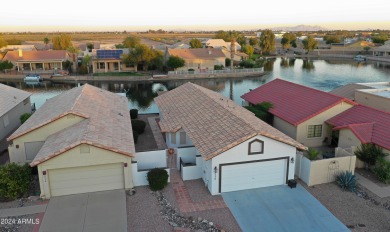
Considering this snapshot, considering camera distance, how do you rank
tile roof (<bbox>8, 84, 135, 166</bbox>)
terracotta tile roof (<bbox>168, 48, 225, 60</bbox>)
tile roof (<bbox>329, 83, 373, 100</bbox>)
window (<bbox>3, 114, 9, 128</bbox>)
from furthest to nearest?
terracotta tile roof (<bbox>168, 48, 225, 60</bbox>)
tile roof (<bbox>329, 83, 373, 100</bbox>)
window (<bbox>3, 114, 9, 128</bbox>)
tile roof (<bbox>8, 84, 135, 166</bbox>)

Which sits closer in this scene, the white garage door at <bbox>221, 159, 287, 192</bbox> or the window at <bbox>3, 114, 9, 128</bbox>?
the white garage door at <bbox>221, 159, 287, 192</bbox>

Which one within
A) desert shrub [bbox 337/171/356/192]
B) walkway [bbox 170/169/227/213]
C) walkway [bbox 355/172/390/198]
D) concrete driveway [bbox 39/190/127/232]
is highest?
desert shrub [bbox 337/171/356/192]

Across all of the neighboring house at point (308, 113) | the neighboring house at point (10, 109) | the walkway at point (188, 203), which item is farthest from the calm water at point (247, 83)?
the walkway at point (188, 203)

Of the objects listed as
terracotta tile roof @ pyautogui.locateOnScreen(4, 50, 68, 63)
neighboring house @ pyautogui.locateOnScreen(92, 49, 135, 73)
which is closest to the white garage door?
neighboring house @ pyautogui.locateOnScreen(92, 49, 135, 73)

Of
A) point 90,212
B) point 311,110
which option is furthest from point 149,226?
point 311,110

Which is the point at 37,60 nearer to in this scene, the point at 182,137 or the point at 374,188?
the point at 182,137

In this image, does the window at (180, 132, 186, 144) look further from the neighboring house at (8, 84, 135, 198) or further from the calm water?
the calm water

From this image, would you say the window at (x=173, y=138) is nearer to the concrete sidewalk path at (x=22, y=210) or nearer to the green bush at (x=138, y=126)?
the green bush at (x=138, y=126)

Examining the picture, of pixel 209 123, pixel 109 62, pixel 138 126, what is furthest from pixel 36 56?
pixel 209 123
